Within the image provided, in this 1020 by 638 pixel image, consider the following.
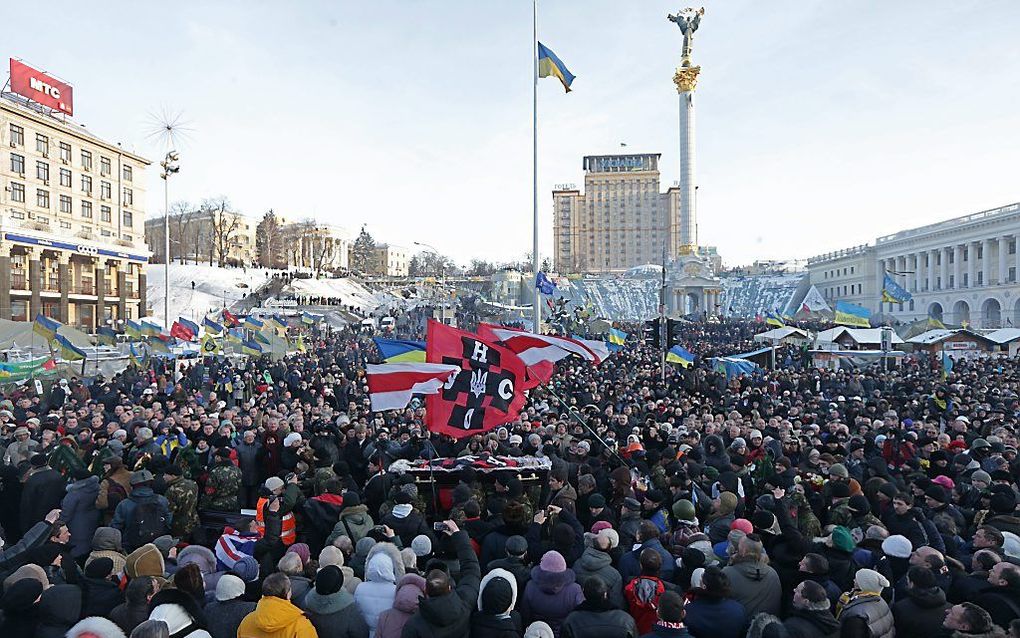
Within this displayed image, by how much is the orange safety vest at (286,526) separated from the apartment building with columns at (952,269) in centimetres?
5711

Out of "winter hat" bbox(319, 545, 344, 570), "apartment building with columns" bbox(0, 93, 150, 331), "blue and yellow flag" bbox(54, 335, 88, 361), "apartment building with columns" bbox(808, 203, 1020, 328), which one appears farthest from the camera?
"apartment building with columns" bbox(808, 203, 1020, 328)

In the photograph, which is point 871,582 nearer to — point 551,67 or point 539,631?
point 539,631

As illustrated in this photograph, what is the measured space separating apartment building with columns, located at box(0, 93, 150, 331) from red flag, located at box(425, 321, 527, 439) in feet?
138

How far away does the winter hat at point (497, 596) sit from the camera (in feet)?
12.3

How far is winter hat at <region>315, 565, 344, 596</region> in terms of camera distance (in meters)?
3.92

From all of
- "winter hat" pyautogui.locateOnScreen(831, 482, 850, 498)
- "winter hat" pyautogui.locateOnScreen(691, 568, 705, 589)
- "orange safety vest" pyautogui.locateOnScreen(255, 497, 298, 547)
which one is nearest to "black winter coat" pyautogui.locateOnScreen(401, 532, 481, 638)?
"winter hat" pyautogui.locateOnScreen(691, 568, 705, 589)


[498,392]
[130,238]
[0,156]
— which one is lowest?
[498,392]

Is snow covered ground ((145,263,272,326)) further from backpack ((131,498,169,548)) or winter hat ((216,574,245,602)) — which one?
winter hat ((216,574,245,602))

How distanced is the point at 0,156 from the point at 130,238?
12707 mm

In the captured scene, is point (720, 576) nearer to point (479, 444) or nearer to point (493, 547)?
point (493, 547)

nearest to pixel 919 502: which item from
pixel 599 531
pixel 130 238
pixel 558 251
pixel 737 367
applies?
pixel 599 531

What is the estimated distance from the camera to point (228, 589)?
12.8ft

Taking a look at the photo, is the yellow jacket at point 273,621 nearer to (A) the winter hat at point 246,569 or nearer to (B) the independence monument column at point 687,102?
(A) the winter hat at point 246,569

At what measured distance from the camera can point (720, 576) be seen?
3838 millimetres
